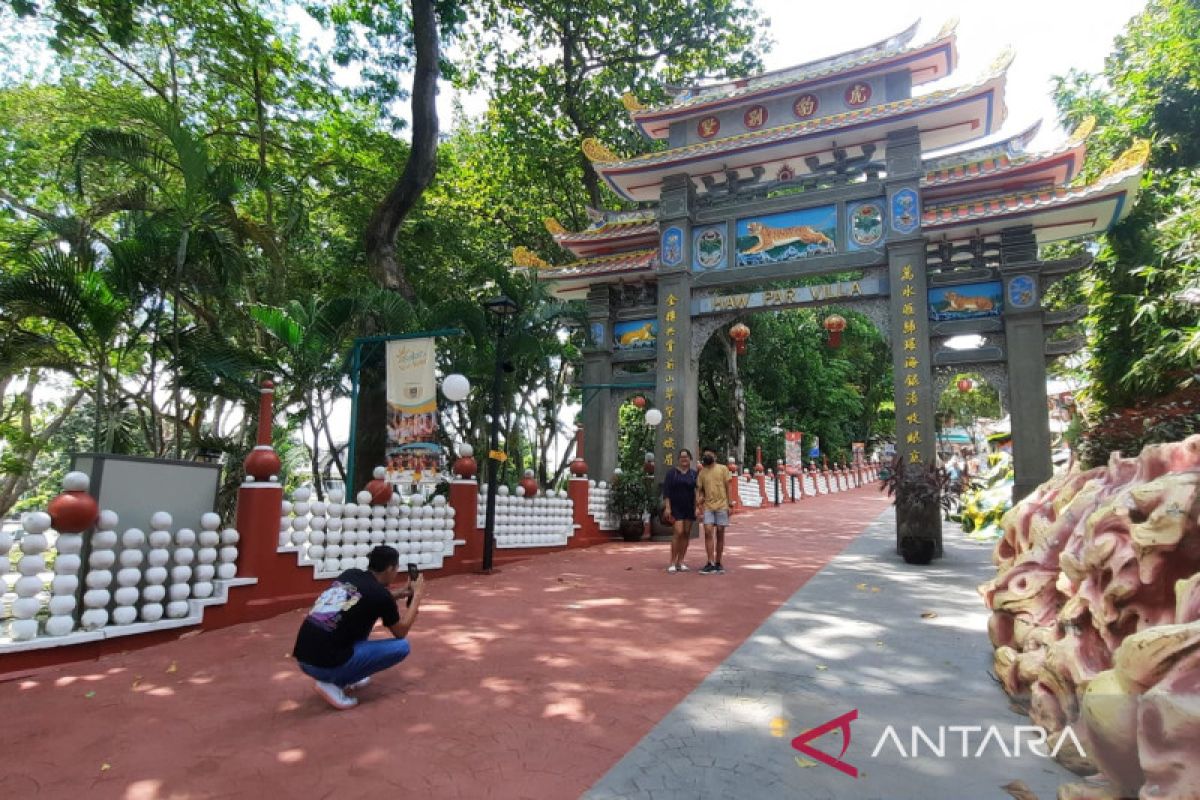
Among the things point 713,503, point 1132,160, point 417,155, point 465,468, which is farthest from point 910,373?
point 417,155

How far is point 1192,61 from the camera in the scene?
9430 mm

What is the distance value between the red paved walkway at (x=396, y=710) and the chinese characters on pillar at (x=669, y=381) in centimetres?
591

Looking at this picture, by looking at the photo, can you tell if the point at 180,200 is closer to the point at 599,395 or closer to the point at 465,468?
the point at 465,468

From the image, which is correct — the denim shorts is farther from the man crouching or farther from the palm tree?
the palm tree

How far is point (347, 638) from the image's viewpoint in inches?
137

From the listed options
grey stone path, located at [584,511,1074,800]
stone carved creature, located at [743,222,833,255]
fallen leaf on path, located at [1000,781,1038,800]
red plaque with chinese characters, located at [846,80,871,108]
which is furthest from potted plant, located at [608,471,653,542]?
fallen leaf on path, located at [1000,781,1038,800]

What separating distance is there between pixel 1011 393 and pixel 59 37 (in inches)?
516

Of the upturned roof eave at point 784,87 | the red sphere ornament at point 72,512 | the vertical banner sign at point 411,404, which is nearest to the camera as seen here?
the red sphere ornament at point 72,512

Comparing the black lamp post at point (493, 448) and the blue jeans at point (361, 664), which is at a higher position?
the black lamp post at point (493, 448)

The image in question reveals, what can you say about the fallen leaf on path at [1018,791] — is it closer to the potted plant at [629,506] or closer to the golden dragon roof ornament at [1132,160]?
the golden dragon roof ornament at [1132,160]

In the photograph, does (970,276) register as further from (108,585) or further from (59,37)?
(59,37)

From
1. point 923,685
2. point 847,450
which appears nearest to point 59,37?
point 923,685

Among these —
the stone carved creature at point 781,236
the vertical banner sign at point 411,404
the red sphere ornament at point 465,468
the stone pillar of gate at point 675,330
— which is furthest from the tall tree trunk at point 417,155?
the stone carved creature at point 781,236

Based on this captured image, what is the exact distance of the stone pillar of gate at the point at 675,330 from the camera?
1194 centimetres
